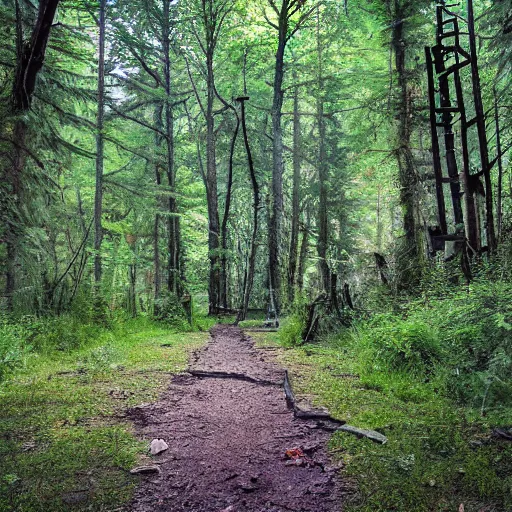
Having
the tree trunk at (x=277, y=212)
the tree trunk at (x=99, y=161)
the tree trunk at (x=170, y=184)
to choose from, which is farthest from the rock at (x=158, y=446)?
the tree trunk at (x=170, y=184)

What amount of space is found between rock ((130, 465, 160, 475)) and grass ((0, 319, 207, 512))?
0.04m

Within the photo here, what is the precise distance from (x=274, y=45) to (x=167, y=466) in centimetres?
1776

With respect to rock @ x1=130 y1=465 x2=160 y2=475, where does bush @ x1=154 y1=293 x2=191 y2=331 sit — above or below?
above

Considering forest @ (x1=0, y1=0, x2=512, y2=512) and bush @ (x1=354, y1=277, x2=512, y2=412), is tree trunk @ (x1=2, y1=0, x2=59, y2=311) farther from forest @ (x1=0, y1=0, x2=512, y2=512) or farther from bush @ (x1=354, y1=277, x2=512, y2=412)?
bush @ (x1=354, y1=277, x2=512, y2=412)

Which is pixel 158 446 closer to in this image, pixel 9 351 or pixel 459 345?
pixel 459 345

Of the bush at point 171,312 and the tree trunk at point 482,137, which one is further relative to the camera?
the bush at point 171,312

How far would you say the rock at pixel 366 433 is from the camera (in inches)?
116

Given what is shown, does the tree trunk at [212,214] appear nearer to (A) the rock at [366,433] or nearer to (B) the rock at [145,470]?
(A) the rock at [366,433]

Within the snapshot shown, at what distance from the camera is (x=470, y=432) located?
2.94 meters

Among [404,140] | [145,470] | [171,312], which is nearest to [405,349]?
[145,470]

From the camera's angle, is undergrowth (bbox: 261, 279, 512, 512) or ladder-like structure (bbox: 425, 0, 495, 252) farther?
ladder-like structure (bbox: 425, 0, 495, 252)

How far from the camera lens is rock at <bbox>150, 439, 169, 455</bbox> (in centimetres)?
298

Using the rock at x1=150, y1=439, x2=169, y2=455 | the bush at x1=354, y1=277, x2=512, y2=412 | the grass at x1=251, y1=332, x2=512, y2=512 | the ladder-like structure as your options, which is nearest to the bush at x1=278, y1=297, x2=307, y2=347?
the bush at x1=354, y1=277, x2=512, y2=412

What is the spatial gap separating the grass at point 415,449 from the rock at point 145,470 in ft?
4.12
